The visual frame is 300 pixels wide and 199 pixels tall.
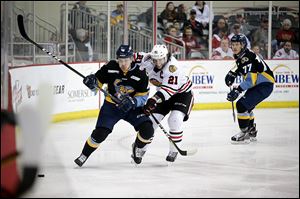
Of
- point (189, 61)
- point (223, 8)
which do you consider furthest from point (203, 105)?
point (223, 8)

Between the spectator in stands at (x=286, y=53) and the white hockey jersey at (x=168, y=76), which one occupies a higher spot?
the white hockey jersey at (x=168, y=76)

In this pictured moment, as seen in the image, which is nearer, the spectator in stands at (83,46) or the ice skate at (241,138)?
the ice skate at (241,138)

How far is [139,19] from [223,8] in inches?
77.9

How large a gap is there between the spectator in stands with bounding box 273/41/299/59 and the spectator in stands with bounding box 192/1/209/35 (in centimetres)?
118

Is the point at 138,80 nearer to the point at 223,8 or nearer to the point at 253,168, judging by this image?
the point at 253,168

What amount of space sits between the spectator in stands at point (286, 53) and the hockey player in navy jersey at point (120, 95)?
6.26m

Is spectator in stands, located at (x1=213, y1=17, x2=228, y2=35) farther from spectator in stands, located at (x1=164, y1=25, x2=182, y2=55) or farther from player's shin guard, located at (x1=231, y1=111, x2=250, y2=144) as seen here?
player's shin guard, located at (x1=231, y1=111, x2=250, y2=144)

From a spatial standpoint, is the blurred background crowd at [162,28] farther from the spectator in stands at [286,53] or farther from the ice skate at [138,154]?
the ice skate at [138,154]

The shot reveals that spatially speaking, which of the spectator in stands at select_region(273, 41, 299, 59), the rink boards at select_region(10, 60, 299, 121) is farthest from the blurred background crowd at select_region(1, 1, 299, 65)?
the rink boards at select_region(10, 60, 299, 121)

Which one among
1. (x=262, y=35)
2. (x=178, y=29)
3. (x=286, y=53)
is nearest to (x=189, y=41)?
(x=178, y=29)

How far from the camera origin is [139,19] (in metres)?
12.2

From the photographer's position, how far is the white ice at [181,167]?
17.6 feet

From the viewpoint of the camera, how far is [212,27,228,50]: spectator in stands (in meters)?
12.1

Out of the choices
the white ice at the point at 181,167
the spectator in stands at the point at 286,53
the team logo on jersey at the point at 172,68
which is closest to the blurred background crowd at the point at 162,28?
the spectator in stands at the point at 286,53
